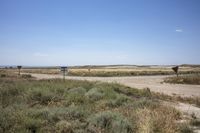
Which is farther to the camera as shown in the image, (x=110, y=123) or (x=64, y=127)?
(x=110, y=123)

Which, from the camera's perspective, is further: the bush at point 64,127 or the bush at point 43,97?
the bush at point 43,97

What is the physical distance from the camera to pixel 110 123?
9.41 m

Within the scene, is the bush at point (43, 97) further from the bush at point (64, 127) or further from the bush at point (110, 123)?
the bush at point (64, 127)

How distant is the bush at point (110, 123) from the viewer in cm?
880

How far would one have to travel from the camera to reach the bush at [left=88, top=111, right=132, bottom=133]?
8.80 meters

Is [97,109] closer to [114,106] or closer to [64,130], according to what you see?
[114,106]

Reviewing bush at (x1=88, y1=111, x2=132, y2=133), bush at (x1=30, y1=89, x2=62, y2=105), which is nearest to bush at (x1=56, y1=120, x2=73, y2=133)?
bush at (x1=88, y1=111, x2=132, y2=133)

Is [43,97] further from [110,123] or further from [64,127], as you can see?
[110,123]

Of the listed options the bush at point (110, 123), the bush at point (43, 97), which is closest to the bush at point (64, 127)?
the bush at point (110, 123)

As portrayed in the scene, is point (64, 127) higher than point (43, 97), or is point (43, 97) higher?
point (43, 97)

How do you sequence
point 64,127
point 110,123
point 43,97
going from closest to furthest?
point 64,127
point 110,123
point 43,97

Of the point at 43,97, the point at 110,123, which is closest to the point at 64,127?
the point at 110,123

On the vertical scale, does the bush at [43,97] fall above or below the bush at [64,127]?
above

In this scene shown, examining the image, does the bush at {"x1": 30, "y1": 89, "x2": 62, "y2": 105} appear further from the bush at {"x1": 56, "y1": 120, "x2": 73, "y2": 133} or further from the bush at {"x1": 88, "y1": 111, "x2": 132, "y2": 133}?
the bush at {"x1": 56, "y1": 120, "x2": 73, "y2": 133}
